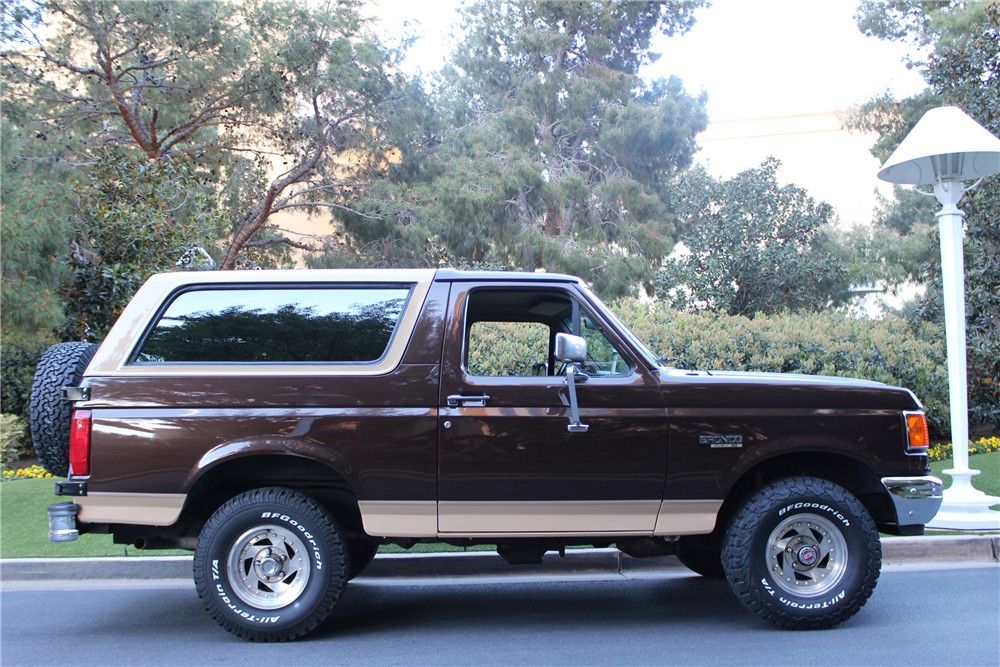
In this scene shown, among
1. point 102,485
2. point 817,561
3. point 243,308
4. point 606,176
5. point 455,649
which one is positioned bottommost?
point 455,649

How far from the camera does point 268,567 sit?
520cm

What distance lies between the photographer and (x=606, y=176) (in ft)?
79.8

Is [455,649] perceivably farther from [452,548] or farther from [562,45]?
[562,45]

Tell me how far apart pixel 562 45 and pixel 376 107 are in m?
6.41

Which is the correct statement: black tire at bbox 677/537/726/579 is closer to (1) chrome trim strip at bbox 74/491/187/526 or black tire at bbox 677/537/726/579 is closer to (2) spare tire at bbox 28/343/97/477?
(1) chrome trim strip at bbox 74/491/187/526

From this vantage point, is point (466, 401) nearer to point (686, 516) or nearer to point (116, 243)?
point (686, 516)

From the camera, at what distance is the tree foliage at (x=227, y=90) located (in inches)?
653

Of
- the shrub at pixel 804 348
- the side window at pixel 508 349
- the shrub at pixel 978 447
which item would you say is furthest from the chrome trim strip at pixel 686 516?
the shrub at pixel 978 447

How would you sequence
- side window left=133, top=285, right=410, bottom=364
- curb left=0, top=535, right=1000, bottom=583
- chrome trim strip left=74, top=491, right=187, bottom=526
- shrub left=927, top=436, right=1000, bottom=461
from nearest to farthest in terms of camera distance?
1. chrome trim strip left=74, top=491, right=187, bottom=526
2. side window left=133, top=285, right=410, bottom=364
3. curb left=0, top=535, right=1000, bottom=583
4. shrub left=927, top=436, right=1000, bottom=461

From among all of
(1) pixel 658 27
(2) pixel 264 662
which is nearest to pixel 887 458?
(2) pixel 264 662

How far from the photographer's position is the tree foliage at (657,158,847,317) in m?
16.2

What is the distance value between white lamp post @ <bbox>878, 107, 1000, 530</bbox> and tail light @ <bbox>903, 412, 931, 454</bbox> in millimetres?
2915

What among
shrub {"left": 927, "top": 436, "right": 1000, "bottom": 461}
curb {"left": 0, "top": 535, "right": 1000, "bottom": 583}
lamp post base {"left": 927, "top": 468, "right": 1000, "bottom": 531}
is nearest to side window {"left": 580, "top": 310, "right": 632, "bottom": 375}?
curb {"left": 0, "top": 535, "right": 1000, "bottom": 583}

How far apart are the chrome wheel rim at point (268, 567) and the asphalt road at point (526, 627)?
0.95 feet
